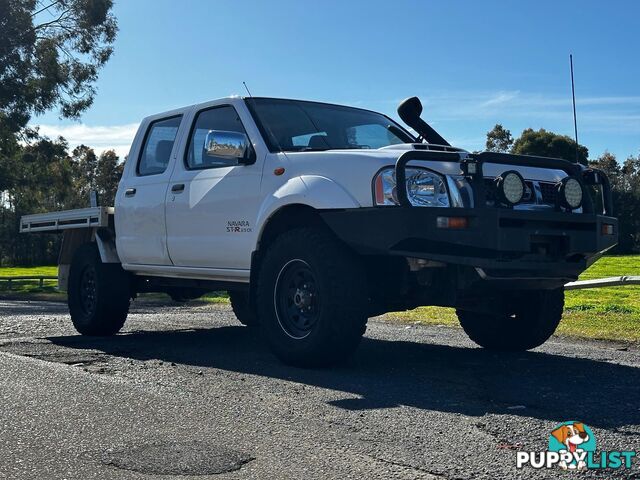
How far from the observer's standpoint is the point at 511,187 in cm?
Result: 562

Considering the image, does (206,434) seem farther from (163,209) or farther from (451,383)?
(163,209)

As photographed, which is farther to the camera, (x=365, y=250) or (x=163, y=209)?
(x=163, y=209)

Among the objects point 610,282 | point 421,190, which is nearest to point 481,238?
point 421,190

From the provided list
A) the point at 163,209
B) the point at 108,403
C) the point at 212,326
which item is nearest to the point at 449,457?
the point at 108,403

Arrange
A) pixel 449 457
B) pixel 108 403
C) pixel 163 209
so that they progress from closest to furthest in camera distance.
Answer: pixel 449 457 → pixel 108 403 → pixel 163 209

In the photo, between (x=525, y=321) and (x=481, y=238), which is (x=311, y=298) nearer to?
(x=481, y=238)

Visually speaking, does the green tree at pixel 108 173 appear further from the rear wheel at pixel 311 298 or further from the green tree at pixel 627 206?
the rear wheel at pixel 311 298

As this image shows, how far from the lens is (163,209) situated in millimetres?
7621

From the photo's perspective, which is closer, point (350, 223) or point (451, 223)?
point (451, 223)

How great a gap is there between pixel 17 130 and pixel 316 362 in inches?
1153

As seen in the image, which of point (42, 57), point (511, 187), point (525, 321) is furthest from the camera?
point (42, 57)

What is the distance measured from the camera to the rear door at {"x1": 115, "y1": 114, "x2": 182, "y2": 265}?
773cm

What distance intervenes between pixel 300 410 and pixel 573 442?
1.47 meters

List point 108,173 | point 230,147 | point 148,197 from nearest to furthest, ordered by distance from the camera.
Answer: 1. point 230,147
2. point 148,197
3. point 108,173
